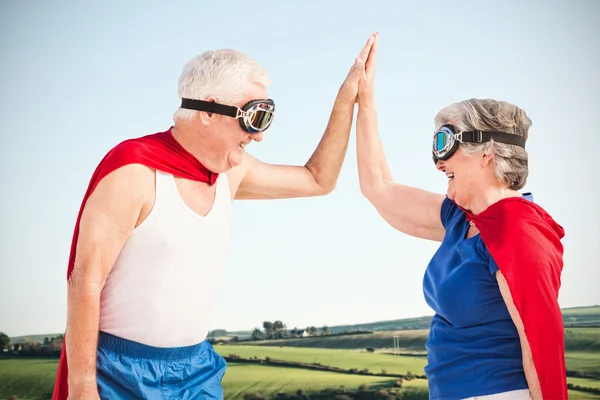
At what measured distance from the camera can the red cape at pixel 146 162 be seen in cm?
248

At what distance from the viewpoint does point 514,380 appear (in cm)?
245

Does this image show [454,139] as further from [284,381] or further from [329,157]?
[284,381]

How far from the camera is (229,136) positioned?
2.72m

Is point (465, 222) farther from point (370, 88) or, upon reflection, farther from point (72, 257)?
point (72, 257)

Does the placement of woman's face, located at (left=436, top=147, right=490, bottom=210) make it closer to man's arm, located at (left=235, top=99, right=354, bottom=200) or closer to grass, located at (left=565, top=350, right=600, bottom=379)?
man's arm, located at (left=235, top=99, right=354, bottom=200)

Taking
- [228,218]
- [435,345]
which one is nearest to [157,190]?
[228,218]

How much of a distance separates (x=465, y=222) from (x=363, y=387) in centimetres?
475

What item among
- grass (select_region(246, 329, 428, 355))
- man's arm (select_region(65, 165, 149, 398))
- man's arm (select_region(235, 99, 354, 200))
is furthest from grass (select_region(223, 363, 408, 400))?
man's arm (select_region(65, 165, 149, 398))

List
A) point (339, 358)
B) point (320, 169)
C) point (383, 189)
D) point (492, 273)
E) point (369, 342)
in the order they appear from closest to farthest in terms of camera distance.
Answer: point (492, 273) < point (383, 189) < point (320, 169) < point (369, 342) < point (339, 358)

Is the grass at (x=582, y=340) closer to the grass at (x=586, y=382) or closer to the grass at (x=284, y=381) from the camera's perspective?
the grass at (x=586, y=382)

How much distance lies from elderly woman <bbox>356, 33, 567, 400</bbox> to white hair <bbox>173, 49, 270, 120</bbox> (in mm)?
733

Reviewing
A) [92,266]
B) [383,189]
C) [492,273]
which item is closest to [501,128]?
[492,273]

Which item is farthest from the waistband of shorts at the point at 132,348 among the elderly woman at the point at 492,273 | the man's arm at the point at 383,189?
the man's arm at the point at 383,189

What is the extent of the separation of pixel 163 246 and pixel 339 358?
5.16 metres
